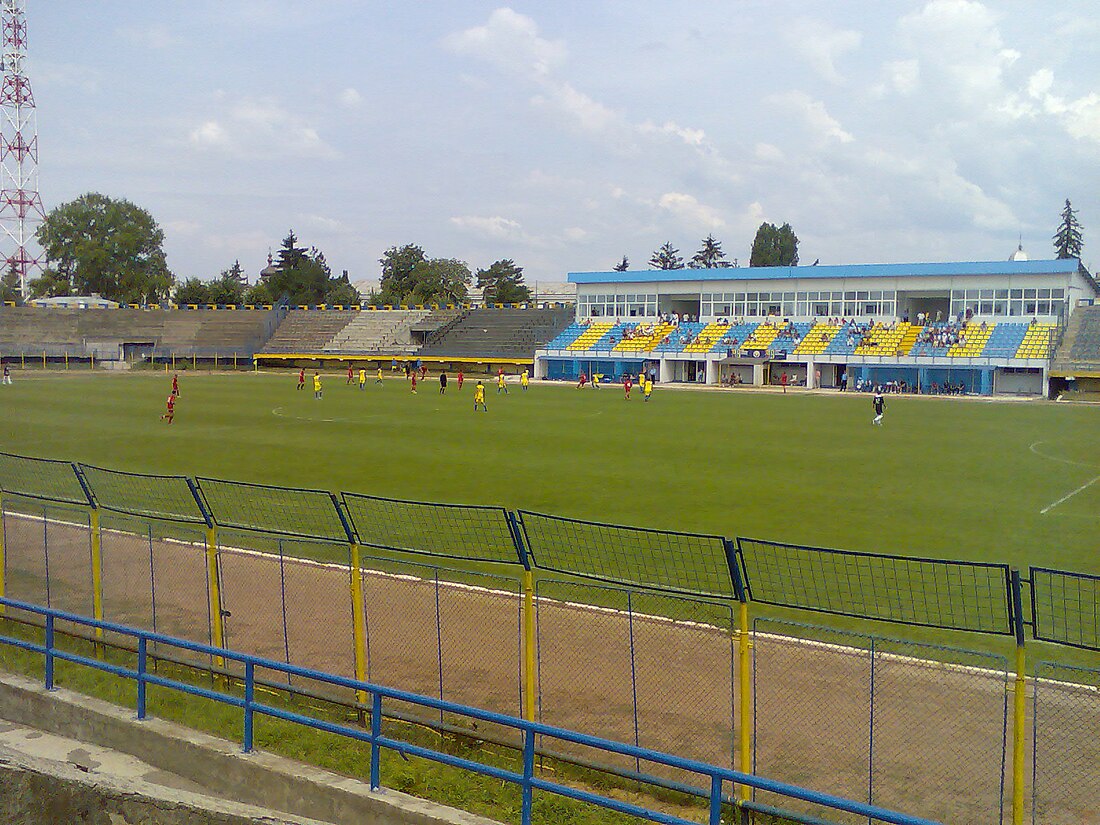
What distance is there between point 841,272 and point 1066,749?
70160mm

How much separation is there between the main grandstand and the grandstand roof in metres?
0.10

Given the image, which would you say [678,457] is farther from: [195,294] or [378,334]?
[195,294]

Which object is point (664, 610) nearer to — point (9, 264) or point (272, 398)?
point (272, 398)

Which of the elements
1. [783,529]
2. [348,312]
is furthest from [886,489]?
[348,312]

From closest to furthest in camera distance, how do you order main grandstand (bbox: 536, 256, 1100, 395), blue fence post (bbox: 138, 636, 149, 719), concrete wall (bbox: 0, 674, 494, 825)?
concrete wall (bbox: 0, 674, 494, 825), blue fence post (bbox: 138, 636, 149, 719), main grandstand (bbox: 536, 256, 1100, 395)

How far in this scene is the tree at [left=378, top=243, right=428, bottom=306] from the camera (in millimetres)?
135000

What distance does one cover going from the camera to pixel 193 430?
112 ft

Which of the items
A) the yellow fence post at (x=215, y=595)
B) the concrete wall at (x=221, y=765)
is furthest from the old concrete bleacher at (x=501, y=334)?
the concrete wall at (x=221, y=765)

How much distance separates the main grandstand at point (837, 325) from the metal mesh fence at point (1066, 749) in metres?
56.2

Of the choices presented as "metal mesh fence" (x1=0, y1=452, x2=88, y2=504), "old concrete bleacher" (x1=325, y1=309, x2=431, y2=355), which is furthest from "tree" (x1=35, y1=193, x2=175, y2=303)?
"metal mesh fence" (x1=0, y1=452, x2=88, y2=504)

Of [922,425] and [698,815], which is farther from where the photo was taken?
[922,425]

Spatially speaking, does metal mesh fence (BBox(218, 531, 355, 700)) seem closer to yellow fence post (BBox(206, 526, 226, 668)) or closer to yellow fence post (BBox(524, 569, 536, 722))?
yellow fence post (BBox(206, 526, 226, 668))

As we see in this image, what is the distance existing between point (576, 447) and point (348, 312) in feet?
253

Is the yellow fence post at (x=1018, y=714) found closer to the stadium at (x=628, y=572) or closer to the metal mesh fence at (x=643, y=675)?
the stadium at (x=628, y=572)
